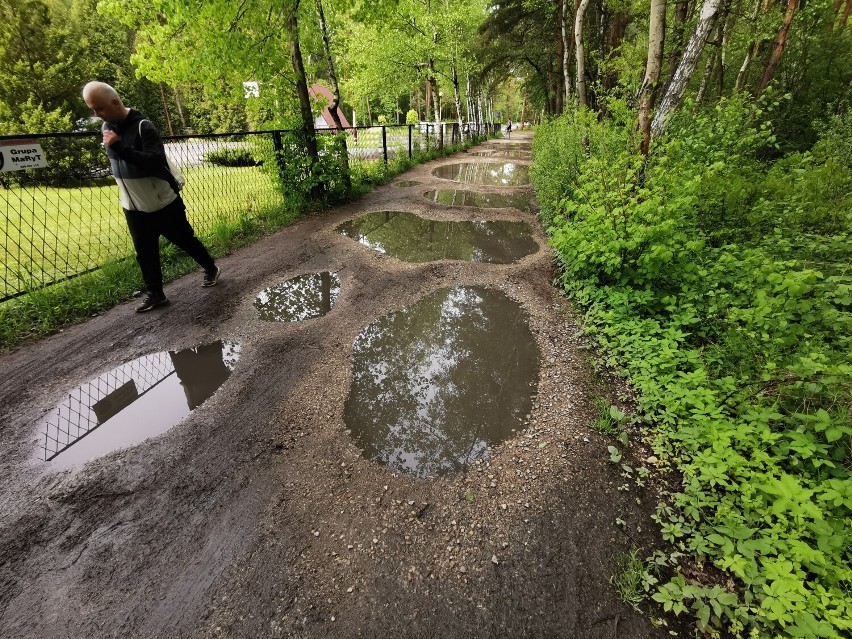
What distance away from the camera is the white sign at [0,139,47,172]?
13.1 ft

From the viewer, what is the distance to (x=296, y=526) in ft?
7.47

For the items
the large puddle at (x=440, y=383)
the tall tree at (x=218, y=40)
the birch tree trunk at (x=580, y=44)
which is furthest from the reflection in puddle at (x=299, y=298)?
the birch tree trunk at (x=580, y=44)

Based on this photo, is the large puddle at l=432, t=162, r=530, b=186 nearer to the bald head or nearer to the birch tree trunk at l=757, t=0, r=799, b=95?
the birch tree trunk at l=757, t=0, r=799, b=95

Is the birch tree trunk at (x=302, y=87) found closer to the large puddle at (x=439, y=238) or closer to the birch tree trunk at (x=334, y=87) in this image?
the birch tree trunk at (x=334, y=87)

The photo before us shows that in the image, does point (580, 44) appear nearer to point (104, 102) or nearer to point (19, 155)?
point (104, 102)

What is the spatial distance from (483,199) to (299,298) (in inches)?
296

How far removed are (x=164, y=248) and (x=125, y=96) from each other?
30.5 m

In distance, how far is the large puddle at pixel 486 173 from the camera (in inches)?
543

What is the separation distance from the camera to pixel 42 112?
576 inches

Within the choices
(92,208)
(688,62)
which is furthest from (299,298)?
(92,208)

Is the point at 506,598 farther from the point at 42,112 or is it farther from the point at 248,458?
the point at 42,112

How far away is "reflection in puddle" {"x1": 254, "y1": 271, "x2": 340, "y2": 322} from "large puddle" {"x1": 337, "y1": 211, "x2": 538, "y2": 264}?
1.58 metres

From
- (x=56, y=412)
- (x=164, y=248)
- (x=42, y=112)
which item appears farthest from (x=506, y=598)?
(x=42, y=112)

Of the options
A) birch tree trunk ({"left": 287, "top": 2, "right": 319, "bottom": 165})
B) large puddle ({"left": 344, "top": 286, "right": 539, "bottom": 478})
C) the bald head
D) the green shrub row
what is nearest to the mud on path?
large puddle ({"left": 344, "top": 286, "right": 539, "bottom": 478})
